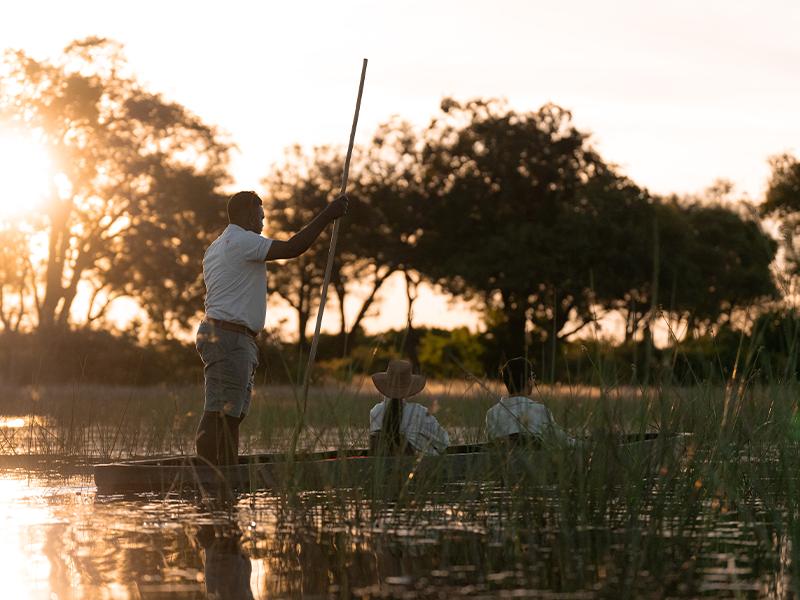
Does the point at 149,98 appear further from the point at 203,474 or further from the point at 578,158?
the point at 203,474

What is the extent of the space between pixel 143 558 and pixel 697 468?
7.67ft

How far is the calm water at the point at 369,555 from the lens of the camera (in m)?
3.00

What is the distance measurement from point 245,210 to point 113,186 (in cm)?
2425

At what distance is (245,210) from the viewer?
607 centimetres

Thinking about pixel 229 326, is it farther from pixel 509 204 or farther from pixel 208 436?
pixel 509 204

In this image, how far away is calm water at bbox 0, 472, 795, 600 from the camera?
2998mm

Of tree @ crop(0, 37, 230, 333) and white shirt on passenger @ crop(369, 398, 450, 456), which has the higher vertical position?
tree @ crop(0, 37, 230, 333)

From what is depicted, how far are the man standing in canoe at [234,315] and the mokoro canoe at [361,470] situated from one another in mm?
346

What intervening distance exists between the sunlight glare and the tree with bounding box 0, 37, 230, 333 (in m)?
0.30

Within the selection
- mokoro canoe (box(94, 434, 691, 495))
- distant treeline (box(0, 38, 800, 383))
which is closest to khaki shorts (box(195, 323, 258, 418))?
mokoro canoe (box(94, 434, 691, 495))

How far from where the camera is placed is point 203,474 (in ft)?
18.6

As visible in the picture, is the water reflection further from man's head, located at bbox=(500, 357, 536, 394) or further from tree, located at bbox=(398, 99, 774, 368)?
tree, located at bbox=(398, 99, 774, 368)

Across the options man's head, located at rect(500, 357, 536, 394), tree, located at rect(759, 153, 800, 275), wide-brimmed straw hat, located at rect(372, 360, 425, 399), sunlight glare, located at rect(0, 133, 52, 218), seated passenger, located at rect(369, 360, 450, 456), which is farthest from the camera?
tree, located at rect(759, 153, 800, 275)

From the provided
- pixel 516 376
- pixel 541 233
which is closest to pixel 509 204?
pixel 541 233
